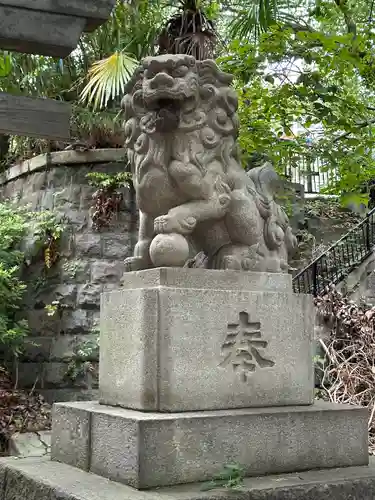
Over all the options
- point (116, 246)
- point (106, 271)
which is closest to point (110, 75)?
point (116, 246)

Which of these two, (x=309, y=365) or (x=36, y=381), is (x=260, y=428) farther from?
(x=36, y=381)

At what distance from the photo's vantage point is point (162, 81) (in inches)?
144

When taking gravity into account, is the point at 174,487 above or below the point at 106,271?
below

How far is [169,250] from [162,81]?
0.97 m

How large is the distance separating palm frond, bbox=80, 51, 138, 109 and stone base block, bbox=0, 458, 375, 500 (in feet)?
20.3

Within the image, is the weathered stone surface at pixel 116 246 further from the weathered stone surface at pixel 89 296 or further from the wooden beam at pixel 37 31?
the wooden beam at pixel 37 31

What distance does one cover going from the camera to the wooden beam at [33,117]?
606cm

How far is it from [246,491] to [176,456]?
374 millimetres

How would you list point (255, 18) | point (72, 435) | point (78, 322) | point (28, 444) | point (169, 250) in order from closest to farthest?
point (169, 250) → point (72, 435) → point (28, 444) → point (255, 18) → point (78, 322)

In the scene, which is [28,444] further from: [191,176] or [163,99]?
[163,99]

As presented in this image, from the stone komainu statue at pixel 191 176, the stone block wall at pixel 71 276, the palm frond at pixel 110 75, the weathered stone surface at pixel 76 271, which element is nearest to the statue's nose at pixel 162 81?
the stone komainu statue at pixel 191 176

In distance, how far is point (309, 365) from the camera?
3.87 metres

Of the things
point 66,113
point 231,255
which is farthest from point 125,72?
point 231,255

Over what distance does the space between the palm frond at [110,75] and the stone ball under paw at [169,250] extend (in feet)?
18.4
